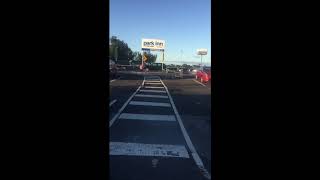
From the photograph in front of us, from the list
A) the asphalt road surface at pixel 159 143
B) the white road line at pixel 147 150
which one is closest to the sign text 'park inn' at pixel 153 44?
the asphalt road surface at pixel 159 143

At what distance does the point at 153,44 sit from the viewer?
56.4m

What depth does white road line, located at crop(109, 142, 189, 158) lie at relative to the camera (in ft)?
23.2

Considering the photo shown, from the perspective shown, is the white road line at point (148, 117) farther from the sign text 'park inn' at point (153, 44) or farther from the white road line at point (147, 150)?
the sign text 'park inn' at point (153, 44)

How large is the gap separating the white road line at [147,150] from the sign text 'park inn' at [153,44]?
153 ft

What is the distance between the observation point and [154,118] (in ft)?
39.7

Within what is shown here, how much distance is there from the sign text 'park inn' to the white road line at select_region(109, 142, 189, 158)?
46781 mm

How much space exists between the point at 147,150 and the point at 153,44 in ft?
163

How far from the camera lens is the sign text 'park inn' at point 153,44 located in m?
54.8

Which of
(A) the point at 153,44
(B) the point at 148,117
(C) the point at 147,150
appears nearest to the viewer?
(C) the point at 147,150

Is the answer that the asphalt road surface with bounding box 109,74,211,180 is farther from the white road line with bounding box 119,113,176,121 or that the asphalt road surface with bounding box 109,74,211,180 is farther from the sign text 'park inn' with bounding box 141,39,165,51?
the sign text 'park inn' with bounding box 141,39,165,51

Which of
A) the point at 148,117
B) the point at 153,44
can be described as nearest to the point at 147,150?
the point at 148,117

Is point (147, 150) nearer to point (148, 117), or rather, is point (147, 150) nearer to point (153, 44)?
point (148, 117)
